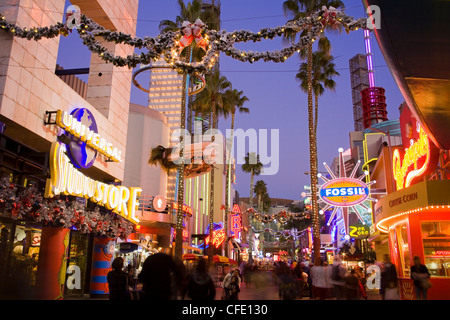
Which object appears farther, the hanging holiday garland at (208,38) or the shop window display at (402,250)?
the shop window display at (402,250)

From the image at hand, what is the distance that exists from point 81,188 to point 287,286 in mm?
10366

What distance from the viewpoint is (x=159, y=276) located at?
6.87 meters

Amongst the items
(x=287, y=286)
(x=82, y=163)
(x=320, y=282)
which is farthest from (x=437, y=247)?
(x=82, y=163)

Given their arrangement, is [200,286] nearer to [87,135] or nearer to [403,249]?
[87,135]

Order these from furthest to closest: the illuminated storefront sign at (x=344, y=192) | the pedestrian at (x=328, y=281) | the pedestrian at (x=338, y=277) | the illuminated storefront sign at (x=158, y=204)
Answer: the illuminated storefront sign at (x=158, y=204) < the illuminated storefront sign at (x=344, y=192) < the pedestrian at (x=328, y=281) < the pedestrian at (x=338, y=277)

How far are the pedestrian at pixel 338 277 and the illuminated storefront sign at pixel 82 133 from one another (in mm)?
11841

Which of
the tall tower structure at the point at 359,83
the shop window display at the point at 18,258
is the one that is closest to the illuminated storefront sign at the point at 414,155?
the shop window display at the point at 18,258

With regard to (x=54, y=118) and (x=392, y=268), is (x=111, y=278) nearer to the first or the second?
(x=392, y=268)

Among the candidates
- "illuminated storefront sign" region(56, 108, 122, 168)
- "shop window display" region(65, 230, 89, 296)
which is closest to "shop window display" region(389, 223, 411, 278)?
"illuminated storefront sign" region(56, 108, 122, 168)

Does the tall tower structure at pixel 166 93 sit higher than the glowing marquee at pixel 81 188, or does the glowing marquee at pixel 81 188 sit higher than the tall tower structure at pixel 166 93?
the tall tower structure at pixel 166 93

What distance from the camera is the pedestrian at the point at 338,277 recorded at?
11193mm

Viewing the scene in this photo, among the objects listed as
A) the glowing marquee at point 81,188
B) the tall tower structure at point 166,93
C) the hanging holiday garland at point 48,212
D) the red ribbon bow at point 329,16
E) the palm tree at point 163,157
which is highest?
the tall tower structure at point 166,93

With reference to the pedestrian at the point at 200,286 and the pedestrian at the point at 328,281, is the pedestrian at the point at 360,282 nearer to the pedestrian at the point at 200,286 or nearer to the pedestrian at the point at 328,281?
the pedestrian at the point at 328,281
